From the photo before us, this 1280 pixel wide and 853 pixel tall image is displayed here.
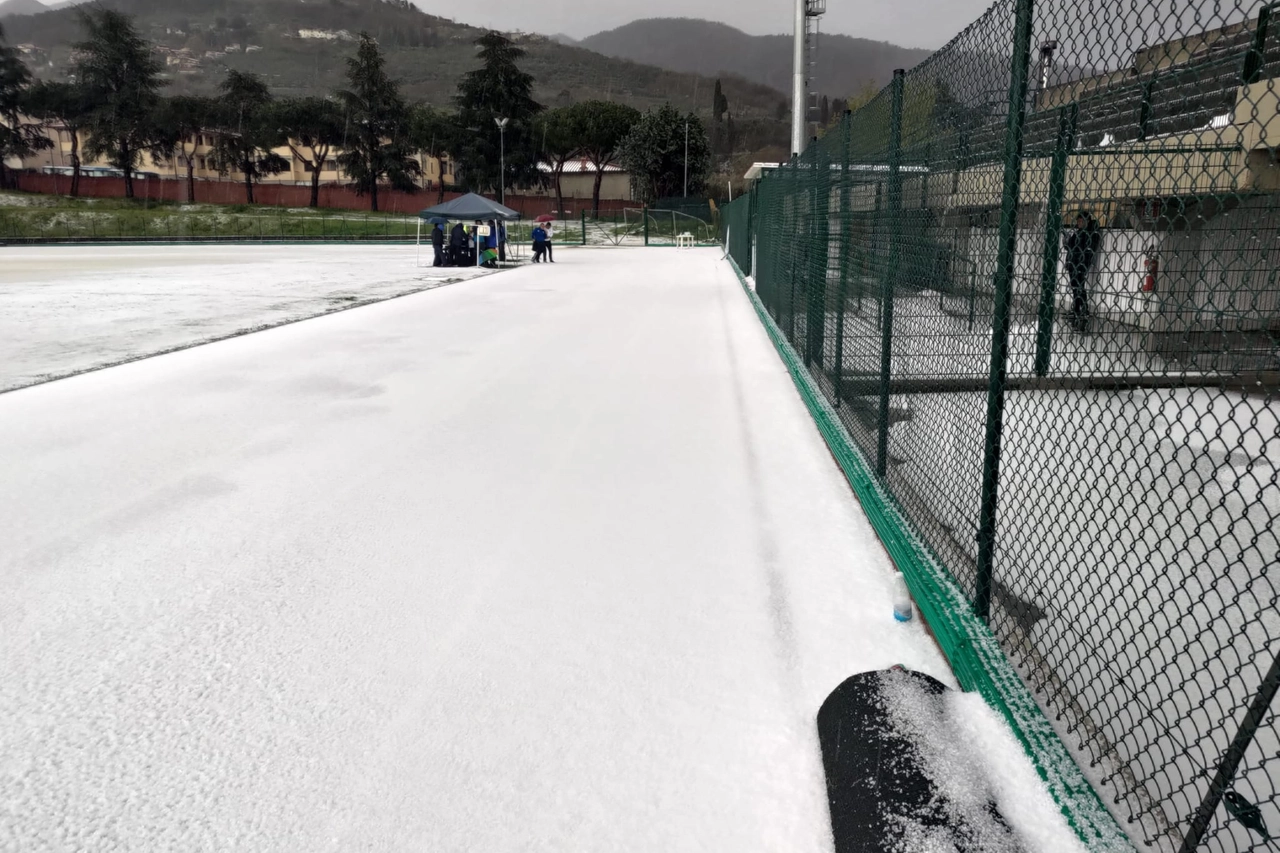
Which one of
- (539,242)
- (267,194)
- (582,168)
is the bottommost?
(539,242)

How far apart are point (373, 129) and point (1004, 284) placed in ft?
276

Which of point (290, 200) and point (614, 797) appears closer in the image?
point (614, 797)

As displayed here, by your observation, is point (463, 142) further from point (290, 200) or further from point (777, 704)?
point (777, 704)

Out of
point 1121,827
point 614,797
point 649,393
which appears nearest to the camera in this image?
point 1121,827

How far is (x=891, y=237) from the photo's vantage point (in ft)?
14.2

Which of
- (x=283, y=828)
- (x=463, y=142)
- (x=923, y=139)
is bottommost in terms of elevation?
(x=283, y=828)

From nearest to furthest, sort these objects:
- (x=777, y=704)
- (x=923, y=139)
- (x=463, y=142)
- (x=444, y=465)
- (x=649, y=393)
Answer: (x=777, y=704), (x=923, y=139), (x=444, y=465), (x=649, y=393), (x=463, y=142)

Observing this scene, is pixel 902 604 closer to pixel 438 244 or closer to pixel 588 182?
pixel 438 244

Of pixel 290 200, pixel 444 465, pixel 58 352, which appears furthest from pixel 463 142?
pixel 444 465

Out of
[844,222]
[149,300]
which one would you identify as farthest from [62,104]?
[844,222]

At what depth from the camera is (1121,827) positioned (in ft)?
6.77

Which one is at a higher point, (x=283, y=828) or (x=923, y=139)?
(x=923, y=139)

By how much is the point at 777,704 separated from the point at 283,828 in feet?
4.56

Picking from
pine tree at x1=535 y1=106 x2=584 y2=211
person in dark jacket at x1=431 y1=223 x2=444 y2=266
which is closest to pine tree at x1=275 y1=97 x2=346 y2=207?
pine tree at x1=535 y1=106 x2=584 y2=211
